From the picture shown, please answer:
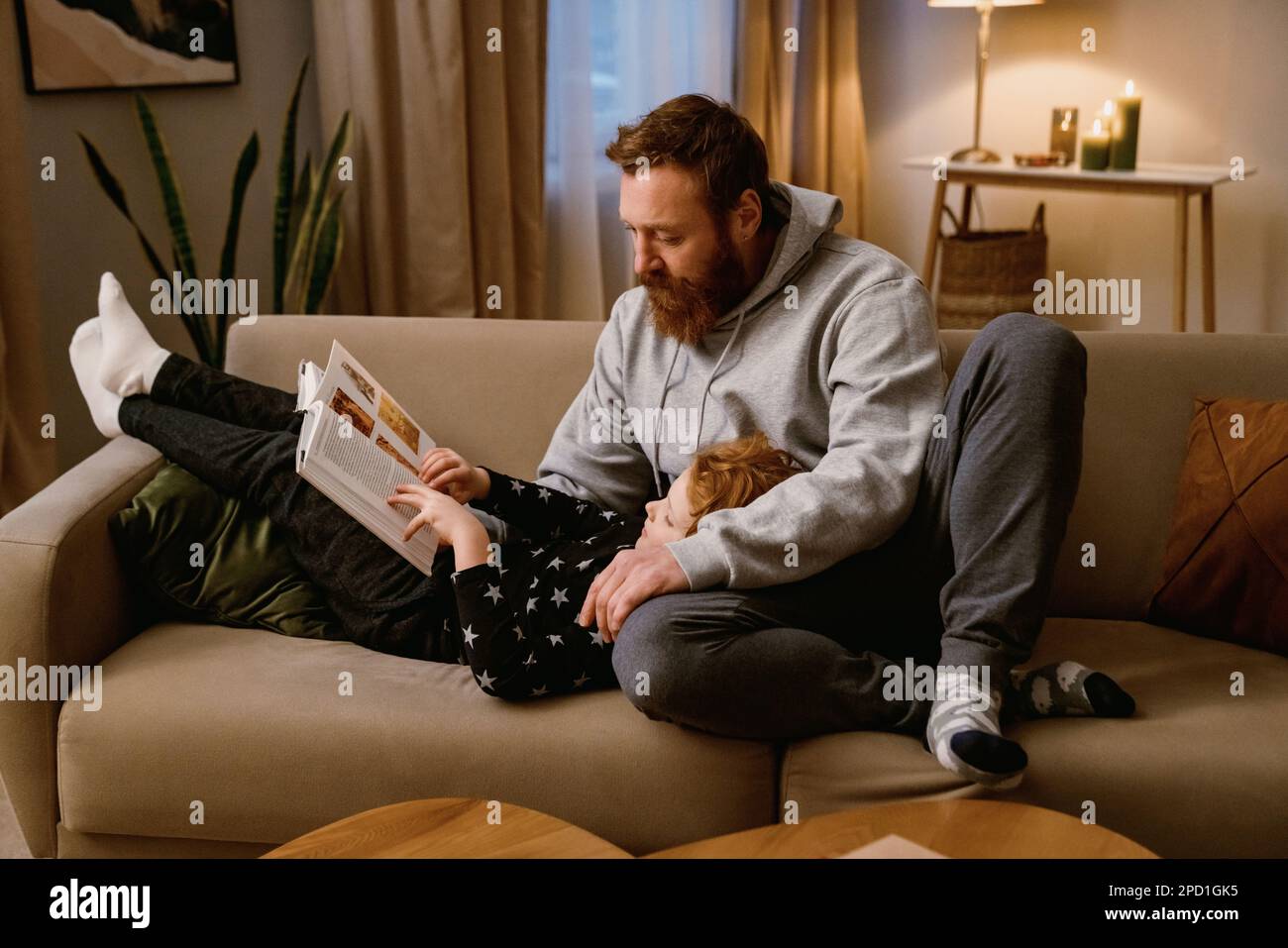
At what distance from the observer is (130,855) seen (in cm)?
160

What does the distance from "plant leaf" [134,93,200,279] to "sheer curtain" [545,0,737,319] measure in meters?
1.20

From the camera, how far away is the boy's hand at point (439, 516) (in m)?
1.62

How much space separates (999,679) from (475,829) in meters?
0.65

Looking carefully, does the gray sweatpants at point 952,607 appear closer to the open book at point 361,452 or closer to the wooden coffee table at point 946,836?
the wooden coffee table at point 946,836

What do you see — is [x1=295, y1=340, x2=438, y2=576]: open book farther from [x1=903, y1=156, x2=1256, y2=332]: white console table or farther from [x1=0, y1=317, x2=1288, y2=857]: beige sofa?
[x1=903, y1=156, x2=1256, y2=332]: white console table

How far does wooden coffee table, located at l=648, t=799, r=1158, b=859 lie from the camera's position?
1.10 m

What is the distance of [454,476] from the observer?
1.79m

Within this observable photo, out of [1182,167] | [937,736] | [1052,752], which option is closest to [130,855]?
[937,736]

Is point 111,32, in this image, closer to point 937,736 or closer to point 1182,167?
point 937,736

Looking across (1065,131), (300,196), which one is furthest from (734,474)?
(1065,131)

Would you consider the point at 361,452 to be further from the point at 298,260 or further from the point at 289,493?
the point at 298,260

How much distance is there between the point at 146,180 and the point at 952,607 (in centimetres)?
248

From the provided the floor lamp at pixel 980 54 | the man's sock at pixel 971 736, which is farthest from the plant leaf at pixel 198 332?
the floor lamp at pixel 980 54

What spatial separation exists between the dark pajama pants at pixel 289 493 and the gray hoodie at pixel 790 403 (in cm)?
33
